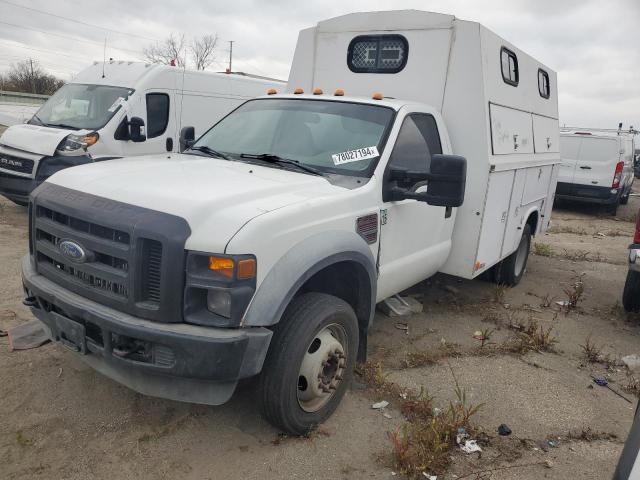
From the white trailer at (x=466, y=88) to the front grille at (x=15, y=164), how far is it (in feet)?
14.3

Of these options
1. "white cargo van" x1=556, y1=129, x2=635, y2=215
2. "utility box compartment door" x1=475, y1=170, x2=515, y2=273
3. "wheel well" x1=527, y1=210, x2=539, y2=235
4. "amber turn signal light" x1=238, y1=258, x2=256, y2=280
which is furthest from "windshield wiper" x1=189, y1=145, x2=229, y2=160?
"white cargo van" x1=556, y1=129, x2=635, y2=215

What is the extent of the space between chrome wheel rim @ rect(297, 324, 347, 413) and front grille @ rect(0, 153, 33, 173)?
20.6ft

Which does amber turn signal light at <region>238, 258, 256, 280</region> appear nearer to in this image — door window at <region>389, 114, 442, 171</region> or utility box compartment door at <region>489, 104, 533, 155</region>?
door window at <region>389, 114, 442, 171</region>

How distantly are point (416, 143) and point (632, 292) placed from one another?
3.16m

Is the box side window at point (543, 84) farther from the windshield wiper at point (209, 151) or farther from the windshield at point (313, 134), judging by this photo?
the windshield wiper at point (209, 151)

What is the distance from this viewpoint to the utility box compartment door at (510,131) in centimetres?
484

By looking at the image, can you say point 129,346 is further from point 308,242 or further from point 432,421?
point 432,421

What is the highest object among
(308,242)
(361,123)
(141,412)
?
(361,123)

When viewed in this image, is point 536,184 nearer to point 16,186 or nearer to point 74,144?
point 74,144

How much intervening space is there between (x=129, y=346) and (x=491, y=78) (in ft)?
12.6

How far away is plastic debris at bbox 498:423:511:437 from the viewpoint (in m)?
3.35

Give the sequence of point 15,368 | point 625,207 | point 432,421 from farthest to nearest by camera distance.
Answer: point 625,207, point 15,368, point 432,421

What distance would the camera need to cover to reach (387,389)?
3721 mm

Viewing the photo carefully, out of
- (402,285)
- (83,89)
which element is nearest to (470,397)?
(402,285)
